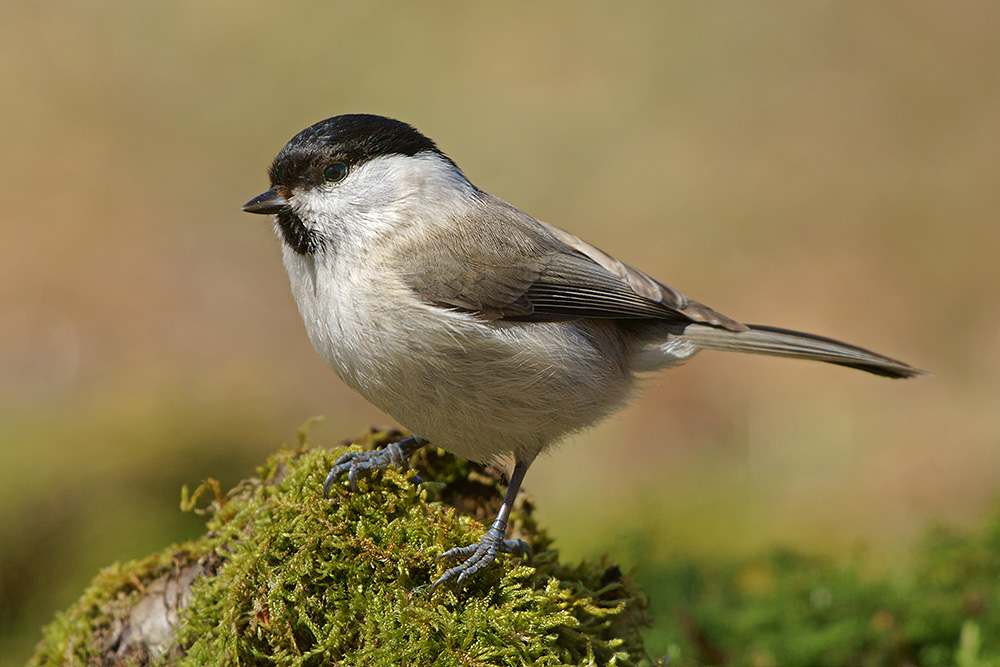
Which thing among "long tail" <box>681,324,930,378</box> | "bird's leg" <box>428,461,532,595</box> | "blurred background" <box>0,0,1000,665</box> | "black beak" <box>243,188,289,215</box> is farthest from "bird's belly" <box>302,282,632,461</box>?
"blurred background" <box>0,0,1000,665</box>

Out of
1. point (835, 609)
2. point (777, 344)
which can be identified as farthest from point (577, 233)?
point (835, 609)

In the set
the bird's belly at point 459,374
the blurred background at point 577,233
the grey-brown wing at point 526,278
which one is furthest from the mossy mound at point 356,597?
the blurred background at point 577,233

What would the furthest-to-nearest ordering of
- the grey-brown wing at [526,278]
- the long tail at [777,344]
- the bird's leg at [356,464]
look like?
the long tail at [777,344] → the grey-brown wing at [526,278] → the bird's leg at [356,464]

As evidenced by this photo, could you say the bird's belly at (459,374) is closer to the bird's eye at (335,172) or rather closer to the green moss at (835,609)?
the bird's eye at (335,172)

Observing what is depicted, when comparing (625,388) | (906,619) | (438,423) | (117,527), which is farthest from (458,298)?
(117,527)

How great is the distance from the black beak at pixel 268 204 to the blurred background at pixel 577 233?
90.0 inches

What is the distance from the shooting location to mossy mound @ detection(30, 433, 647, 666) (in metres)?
1.94

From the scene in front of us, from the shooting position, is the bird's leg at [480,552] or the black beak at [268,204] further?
the black beak at [268,204]

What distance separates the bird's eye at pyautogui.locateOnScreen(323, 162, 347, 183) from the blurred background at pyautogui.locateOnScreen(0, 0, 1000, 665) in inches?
94.9

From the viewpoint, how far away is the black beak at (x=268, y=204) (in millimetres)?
2469

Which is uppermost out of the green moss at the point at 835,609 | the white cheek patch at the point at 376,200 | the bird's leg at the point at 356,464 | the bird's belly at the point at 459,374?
the white cheek patch at the point at 376,200

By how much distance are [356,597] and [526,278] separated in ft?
3.81

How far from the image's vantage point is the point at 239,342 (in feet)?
22.4

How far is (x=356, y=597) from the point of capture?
2.02m
